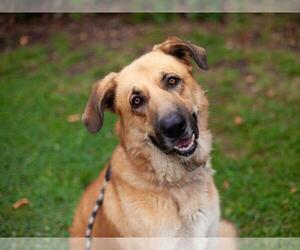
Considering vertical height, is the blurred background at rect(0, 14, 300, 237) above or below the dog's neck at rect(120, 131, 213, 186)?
below

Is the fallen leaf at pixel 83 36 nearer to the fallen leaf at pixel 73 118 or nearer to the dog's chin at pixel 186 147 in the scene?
the fallen leaf at pixel 73 118

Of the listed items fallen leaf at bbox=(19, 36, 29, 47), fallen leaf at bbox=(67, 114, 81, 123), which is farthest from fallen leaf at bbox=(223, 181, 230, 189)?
fallen leaf at bbox=(19, 36, 29, 47)

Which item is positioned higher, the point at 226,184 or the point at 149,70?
→ the point at 149,70

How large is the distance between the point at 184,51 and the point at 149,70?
1.19 feet

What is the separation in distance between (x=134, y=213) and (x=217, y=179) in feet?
6.17

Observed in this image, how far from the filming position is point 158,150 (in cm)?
350

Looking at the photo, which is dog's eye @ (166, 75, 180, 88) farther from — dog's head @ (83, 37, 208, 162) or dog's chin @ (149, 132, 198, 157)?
dog's chin @ (149, 132, 198, 157)

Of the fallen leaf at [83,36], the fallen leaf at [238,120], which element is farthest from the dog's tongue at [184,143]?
the fallen leaf at [83,36]

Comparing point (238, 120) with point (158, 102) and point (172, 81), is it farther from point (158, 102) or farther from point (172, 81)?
point (158, 102)

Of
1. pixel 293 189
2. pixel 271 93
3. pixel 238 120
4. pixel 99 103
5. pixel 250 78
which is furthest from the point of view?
pixel 250 78

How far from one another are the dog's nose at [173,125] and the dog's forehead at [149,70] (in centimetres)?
31

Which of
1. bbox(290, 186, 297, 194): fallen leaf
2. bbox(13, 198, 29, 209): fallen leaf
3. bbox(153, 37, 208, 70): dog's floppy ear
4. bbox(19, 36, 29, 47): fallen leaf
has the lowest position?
bbox(13, 198, 29, 209): fallen leaf

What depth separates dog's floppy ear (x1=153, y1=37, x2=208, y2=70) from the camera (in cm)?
355

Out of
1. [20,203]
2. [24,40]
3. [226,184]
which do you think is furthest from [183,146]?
[24,40]
